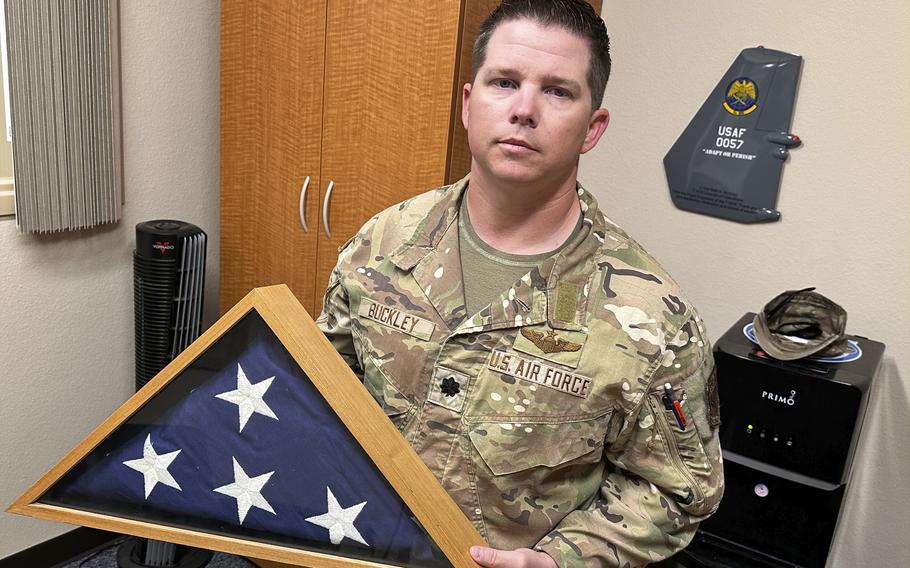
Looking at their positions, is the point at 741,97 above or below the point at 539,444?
above

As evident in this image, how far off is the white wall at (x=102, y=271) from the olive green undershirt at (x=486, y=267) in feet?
5.11

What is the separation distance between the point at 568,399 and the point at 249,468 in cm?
49

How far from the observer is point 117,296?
2.53m

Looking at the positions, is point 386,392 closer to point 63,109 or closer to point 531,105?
point 531,105

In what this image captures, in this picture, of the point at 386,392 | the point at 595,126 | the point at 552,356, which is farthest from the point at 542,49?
A: the point at 386,392

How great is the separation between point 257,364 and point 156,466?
0.23 meters

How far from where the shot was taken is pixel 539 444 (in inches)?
46.9

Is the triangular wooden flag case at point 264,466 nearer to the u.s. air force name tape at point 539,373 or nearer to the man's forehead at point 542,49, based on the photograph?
the u.s. air force name tape at point 539,373

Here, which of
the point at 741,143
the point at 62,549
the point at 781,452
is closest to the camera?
the point at 781,452

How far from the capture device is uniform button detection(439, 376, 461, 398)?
1229mm

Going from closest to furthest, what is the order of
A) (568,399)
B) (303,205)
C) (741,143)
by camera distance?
(568,399) → (741,143) → (303,205)

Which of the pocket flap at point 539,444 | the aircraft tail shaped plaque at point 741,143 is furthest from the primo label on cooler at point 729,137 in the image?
the pocket flap at point 539,444

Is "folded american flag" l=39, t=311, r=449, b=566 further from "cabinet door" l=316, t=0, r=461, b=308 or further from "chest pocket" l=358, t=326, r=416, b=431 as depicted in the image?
"cabinet door" l=316, t=0, r=461, b=308

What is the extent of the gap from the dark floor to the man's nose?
1.99 m
